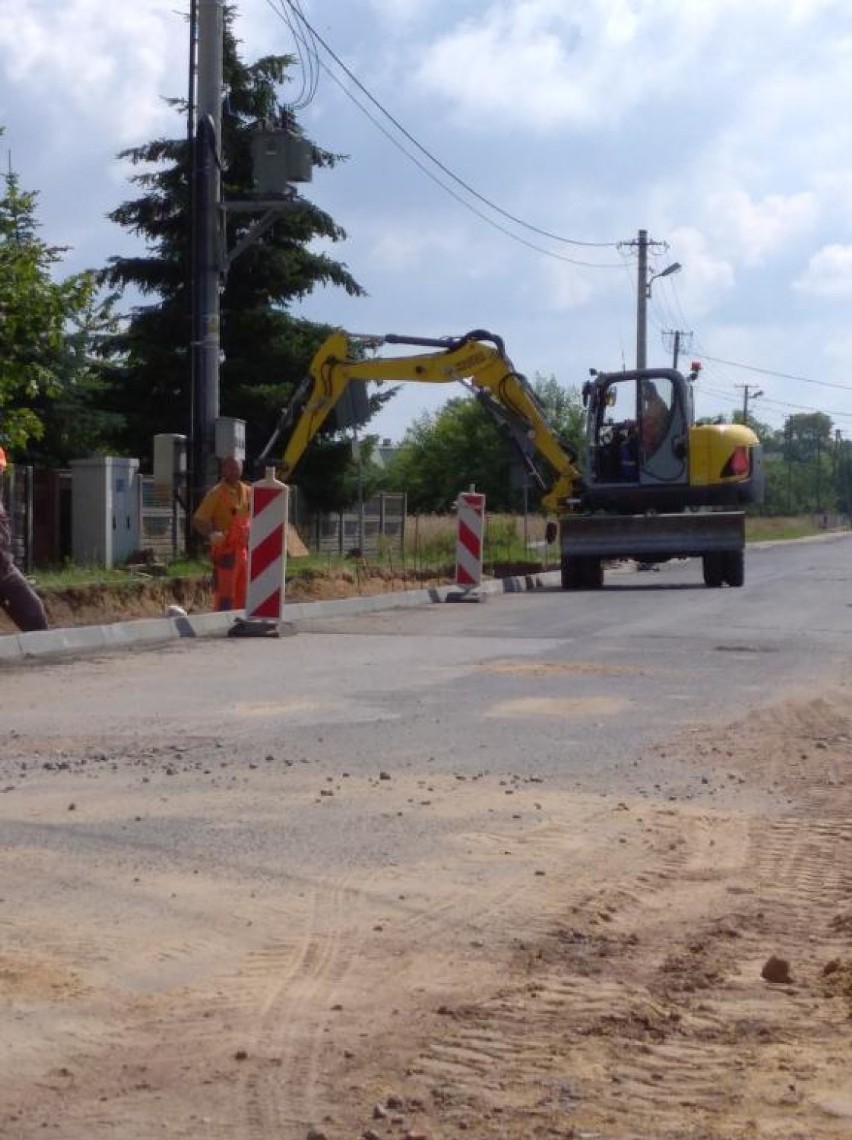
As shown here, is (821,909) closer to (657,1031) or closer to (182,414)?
→ (657,1031)

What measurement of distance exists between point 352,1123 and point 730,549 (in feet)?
77.3

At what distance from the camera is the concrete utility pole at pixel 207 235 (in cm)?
2172

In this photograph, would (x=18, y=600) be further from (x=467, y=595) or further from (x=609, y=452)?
(x=609, y=452)

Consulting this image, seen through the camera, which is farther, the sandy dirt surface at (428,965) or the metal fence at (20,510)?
the metal fence at (20,510)

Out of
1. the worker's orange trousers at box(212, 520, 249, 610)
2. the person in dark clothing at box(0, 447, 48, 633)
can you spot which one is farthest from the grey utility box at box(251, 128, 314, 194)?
the person in dark clothing at box(0, 447, 48, 633)

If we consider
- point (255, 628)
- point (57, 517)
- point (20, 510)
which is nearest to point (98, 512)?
point (57, 517)

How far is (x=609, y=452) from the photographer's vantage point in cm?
2772

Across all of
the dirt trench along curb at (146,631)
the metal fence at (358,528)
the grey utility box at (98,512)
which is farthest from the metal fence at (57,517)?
the dirt trench along curb at (146,631)

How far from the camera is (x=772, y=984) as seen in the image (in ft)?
16.6

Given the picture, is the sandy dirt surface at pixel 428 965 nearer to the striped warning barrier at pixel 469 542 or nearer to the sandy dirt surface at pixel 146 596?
the sandy dirt surface at pixel 146 596

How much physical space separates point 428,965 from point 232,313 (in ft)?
115

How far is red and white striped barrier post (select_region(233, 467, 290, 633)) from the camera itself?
1683 centimetres

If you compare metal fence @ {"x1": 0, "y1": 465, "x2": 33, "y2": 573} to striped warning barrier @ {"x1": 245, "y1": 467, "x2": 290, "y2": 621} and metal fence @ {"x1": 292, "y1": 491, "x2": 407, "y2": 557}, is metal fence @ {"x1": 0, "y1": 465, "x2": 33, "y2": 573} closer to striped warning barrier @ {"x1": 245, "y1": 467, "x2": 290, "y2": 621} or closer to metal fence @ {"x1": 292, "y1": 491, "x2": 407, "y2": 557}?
striped warning barrier @ {"x1": 245, "y1": 467, "x2": 290, "y2": 621}

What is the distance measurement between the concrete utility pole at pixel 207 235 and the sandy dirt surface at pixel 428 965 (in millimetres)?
14081
